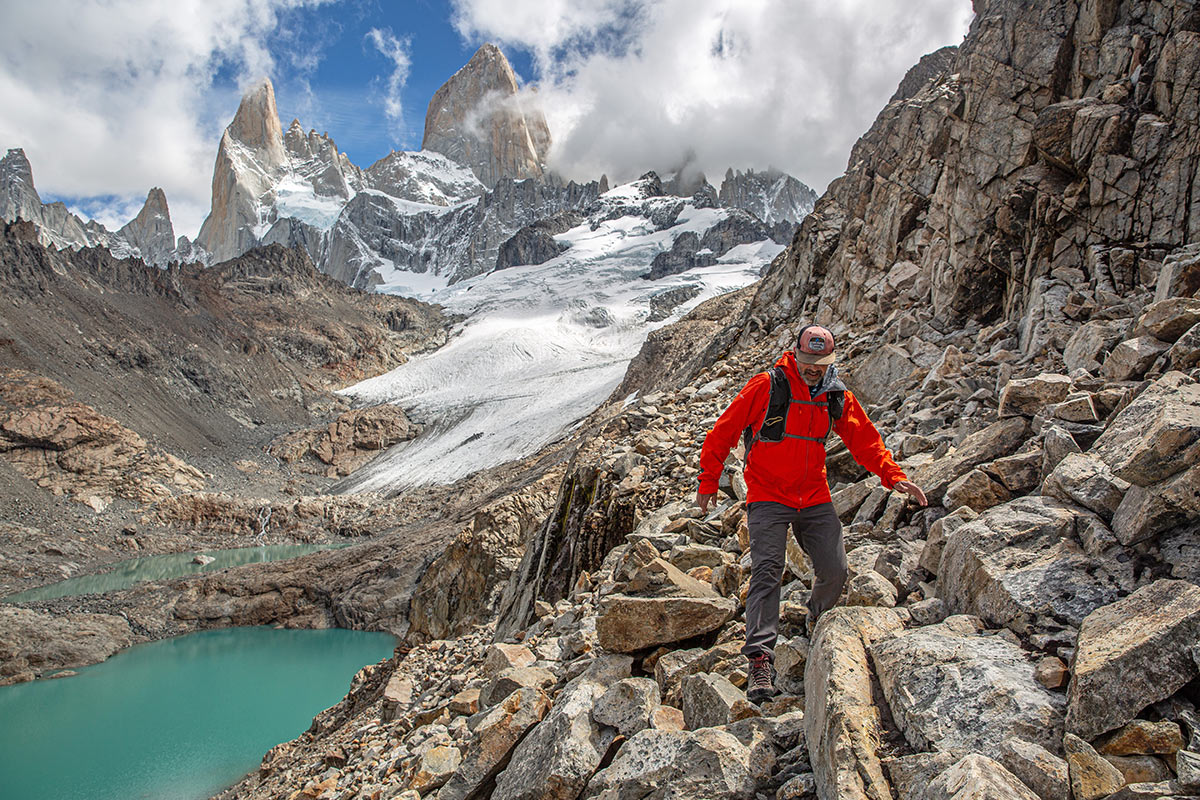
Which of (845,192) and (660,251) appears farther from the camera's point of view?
(660,251)

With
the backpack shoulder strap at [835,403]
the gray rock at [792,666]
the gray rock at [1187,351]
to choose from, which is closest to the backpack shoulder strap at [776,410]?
the backpack shoulder strap at [835,403]

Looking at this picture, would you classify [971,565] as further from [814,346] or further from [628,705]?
[628,705]

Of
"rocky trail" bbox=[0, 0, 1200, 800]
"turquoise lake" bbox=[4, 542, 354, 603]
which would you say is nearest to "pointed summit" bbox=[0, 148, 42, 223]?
"turquoise lake" bbox=[4, 542, 354, 603]

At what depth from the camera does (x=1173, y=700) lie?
7.07 ft

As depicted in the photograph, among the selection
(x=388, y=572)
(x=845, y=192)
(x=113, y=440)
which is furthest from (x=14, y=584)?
(x=845, y=192)

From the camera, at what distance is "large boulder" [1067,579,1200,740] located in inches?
85.0

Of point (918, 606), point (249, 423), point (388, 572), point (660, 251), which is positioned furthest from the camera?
point (660, 251)

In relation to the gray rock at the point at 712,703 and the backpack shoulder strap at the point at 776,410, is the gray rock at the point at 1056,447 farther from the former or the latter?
the gray rock at the point at 712,703

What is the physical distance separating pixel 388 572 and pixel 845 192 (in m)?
24.5

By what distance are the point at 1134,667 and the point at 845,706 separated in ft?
3.10

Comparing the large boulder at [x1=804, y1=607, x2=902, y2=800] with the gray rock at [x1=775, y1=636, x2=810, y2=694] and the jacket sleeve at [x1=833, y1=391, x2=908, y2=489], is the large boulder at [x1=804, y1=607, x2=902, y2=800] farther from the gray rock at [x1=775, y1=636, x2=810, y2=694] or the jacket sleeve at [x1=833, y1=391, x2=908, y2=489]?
the jacket sleeve at [x1=833, y1=391, x2=908, y2=489]

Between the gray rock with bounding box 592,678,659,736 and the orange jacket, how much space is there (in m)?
1.11

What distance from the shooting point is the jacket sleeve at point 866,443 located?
13.2 ft

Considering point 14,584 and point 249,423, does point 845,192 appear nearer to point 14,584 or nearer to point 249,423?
point 14,584
